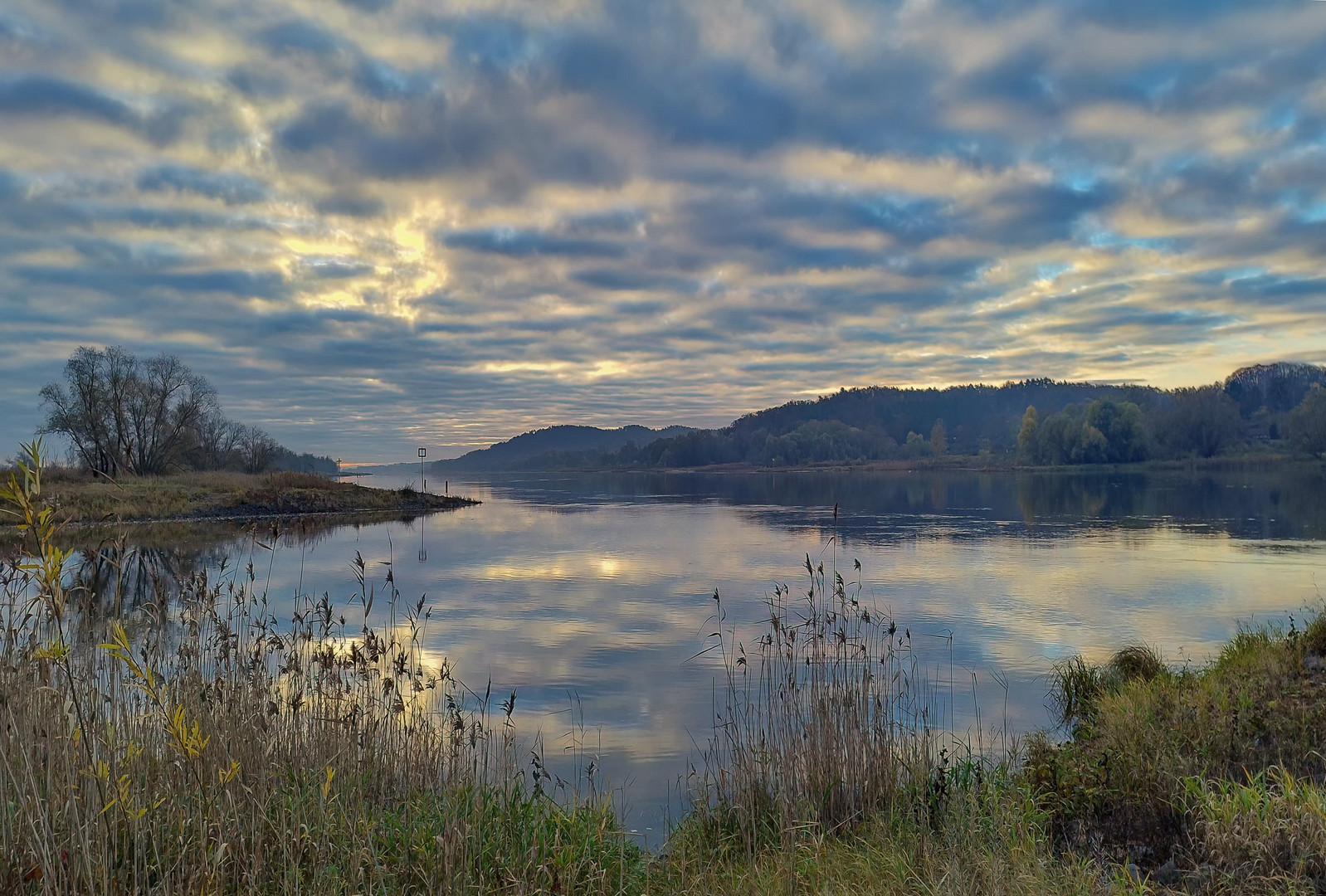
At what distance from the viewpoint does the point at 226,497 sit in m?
52.7

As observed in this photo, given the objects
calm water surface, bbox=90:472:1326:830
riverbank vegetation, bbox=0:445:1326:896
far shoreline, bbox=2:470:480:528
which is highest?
far shoreline, bbox=2:470:480:528

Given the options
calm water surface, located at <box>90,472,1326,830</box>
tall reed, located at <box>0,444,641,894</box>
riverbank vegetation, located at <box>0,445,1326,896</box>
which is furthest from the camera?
calm water surface, located at <box>90,472,1326,830</box>

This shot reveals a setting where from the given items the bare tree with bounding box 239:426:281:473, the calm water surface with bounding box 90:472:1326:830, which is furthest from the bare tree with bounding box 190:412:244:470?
the calm water surface with bounding box 90:472:1326:830

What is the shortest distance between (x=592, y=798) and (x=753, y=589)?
15.4 m

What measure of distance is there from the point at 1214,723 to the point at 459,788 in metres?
8.19

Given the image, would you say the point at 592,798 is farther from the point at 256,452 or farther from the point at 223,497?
the point at 256,452

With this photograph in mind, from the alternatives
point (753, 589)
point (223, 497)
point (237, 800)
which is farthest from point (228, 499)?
point (237, 800)

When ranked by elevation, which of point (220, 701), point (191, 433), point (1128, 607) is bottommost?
point (1128, 607)

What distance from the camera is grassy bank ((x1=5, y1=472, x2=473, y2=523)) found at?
46.0 metres

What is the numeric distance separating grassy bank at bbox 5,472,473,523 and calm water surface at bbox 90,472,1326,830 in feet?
35.0

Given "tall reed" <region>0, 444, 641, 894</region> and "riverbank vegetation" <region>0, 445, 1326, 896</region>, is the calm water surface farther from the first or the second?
"tall reed" <region>0, 444, 641, 894</region>

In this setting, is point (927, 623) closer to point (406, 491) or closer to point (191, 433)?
point (406, 491)

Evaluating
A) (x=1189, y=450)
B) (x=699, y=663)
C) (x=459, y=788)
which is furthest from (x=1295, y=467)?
(x=459, y=788)

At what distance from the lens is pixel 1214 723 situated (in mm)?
8797
